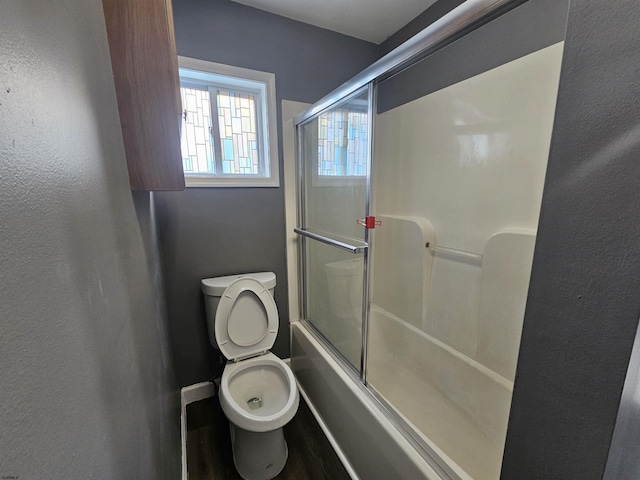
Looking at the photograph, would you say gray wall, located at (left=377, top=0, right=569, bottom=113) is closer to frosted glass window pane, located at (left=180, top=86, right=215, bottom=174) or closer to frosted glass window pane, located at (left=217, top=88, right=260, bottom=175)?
frosted glass window pane, located at (left=217, top=88, right=260, bottom=175)

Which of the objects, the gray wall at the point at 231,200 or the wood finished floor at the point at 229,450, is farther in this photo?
the gray wall at the point at 231,200

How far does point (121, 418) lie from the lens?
0.54 m

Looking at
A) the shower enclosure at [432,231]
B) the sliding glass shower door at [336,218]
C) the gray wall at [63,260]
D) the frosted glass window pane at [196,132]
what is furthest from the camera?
the frosted glass window pane at [196,132]

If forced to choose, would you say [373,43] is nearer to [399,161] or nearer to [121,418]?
[399,161]

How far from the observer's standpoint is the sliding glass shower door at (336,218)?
1.48m

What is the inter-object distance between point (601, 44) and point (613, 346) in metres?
0.50

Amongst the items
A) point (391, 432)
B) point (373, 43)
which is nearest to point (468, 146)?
point (373, 43)

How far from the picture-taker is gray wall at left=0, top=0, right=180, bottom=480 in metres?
0.26

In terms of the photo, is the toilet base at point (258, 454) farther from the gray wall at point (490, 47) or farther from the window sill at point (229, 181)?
the gray wall at point (490, 47)

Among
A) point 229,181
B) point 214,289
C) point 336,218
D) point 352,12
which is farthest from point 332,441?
point 352,12

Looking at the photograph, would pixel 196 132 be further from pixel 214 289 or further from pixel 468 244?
pixel 468 244

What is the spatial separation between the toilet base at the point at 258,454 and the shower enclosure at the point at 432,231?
19.2 inches

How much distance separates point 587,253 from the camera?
0.48m

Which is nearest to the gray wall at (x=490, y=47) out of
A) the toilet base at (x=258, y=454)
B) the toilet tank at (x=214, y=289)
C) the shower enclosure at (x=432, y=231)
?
the shower enclosure at (x=432, y=231)
